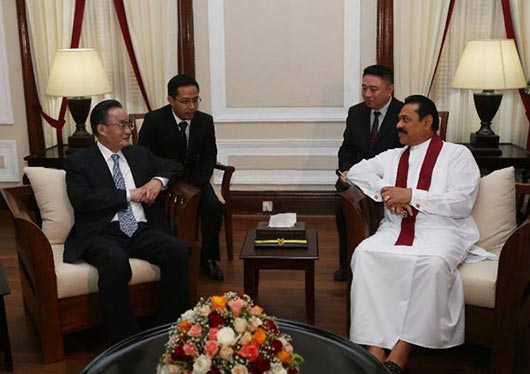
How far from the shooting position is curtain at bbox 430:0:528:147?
17.5 ft

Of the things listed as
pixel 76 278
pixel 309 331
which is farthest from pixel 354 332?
pixel 76 278

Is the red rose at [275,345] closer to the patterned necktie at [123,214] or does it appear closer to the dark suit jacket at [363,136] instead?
the patterned necktie at [123,214]

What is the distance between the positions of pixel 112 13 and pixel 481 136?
A: 2936 millimetres

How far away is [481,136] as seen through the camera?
5.16m

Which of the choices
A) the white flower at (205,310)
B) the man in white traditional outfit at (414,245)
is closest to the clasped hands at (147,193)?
the man in white traditional outfit at (414,245)

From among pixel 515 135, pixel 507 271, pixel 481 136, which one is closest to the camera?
pixel 507 271

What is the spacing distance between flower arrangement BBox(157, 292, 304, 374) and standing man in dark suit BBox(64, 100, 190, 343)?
140cm

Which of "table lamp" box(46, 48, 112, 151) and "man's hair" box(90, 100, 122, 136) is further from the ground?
"table lamp" box(46, 48, 112, 151)

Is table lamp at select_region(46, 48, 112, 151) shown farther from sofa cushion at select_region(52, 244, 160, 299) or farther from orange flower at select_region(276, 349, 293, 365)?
orange flower at select_region(276, 349, 293, 365)

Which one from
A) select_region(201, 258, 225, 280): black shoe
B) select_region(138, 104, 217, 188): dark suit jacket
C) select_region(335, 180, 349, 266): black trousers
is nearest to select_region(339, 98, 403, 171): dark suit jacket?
select_region(335, 180, 349, 266): black trousers

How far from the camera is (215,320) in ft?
6.71

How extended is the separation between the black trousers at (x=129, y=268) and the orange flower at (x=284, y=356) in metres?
1.57

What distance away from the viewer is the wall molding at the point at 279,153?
5668mm

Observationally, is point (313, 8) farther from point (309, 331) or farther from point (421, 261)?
point (309, 331)
